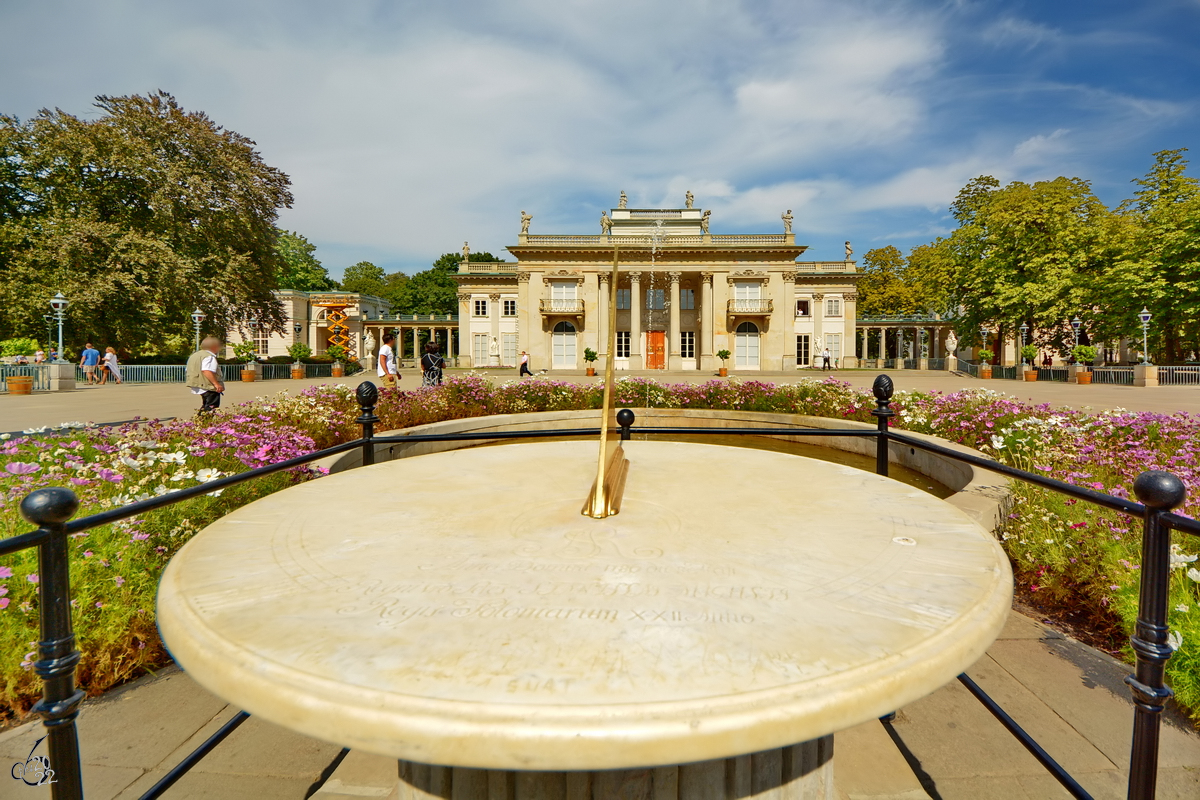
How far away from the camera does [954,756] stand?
2307mm

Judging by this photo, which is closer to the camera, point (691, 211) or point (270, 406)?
point (270, 406)

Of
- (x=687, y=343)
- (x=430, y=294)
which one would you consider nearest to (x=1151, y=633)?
(x=687, y=343)

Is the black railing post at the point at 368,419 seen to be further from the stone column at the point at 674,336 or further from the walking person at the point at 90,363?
the stone column at the point at 674,336

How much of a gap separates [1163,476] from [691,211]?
51.6 meters

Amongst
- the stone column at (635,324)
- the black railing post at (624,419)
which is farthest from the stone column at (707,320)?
the black railing post at (624,419)

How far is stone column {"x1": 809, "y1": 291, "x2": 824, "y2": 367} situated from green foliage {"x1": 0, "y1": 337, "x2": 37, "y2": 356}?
47.2 meters

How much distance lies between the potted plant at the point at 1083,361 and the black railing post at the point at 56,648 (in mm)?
31003

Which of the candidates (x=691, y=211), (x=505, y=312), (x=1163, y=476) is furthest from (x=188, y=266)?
(x=691, y=211)

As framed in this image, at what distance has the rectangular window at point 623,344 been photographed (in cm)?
4506

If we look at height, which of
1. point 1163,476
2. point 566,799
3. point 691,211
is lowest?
point 566,799

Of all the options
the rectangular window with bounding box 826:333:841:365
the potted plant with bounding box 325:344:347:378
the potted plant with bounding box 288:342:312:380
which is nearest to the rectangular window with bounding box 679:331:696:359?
the rectangular window with bounding box 826:333:841:365

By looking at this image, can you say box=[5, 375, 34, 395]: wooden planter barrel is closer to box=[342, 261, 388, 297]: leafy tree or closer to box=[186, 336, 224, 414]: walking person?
box=[186, 336, 224, 414]: walking person

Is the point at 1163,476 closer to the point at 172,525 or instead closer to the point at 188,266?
the point at 172,525

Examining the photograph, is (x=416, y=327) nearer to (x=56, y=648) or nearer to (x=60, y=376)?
(x=60, y=376)
